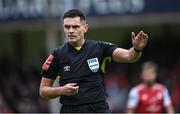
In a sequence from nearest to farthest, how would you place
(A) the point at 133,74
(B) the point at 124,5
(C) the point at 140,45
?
(C) the point at 140,45 → (B) the point at 124,5 → (A) the point at 133,74

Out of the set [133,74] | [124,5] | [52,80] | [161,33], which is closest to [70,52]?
[52,80]

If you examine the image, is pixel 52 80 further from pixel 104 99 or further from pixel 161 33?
pixel 161 33

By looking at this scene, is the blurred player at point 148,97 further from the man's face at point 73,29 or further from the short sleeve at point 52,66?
the man's face at point 73,29

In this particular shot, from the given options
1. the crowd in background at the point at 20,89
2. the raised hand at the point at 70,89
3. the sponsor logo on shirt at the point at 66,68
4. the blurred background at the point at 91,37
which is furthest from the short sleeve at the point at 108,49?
the crowd in background at the point at 20,89

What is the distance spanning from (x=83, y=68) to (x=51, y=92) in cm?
38

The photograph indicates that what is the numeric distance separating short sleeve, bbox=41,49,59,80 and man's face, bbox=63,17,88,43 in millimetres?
243

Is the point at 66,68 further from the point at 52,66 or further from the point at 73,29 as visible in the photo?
the point at 73,29

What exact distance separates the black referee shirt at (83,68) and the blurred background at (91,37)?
738 cm

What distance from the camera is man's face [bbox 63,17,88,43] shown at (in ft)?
26.1

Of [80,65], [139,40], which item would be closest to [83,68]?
[80,65]

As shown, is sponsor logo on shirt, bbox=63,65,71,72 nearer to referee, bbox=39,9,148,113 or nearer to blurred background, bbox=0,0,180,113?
referee, bbox=39,9,148,113

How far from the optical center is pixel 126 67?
17.3 metres

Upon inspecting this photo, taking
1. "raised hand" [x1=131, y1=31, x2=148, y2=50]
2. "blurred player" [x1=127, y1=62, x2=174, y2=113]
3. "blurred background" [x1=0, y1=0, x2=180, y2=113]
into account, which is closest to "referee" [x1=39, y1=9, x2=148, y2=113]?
"raised hand" [x1=131, y1=31, x2=148, y2=50]

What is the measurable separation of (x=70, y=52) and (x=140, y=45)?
74 centimetres
